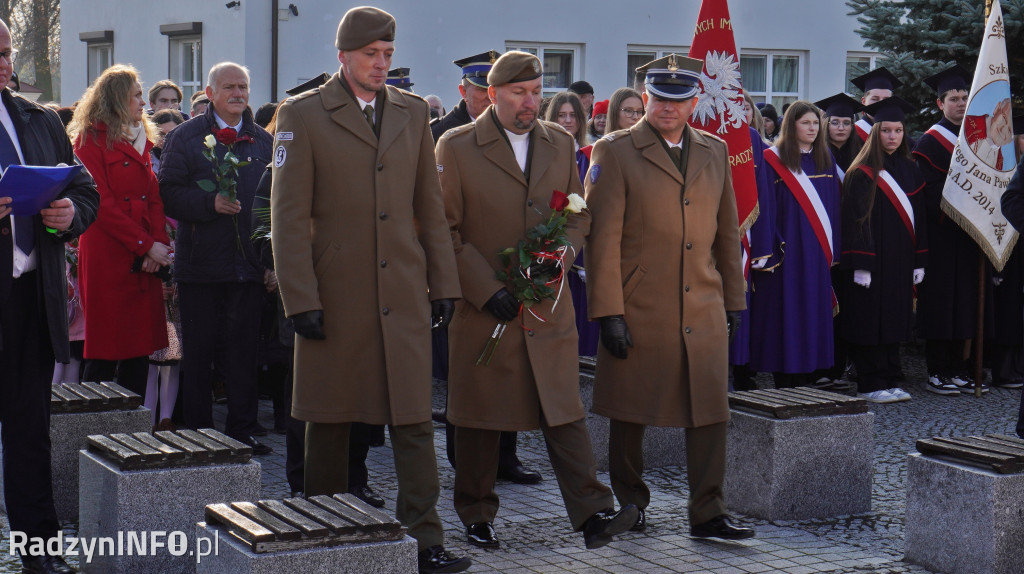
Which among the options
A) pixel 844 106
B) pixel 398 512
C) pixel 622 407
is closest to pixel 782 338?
→ pixel 844 106

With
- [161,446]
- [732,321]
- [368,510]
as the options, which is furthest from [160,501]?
[732,321]

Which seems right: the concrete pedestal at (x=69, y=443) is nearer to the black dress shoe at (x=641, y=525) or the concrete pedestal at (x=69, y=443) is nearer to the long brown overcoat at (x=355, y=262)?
the long brown overcoat at (x=355, y=262)

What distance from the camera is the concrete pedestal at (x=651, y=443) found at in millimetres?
7379

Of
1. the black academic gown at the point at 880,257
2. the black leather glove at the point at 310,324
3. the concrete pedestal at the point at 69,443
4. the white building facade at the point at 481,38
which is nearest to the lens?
the black leather glove at the point at 310,324

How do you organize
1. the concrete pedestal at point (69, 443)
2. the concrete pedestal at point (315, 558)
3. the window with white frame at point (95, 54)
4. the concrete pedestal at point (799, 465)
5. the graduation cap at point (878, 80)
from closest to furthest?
the concrete pedestal at point (315, 558) → the concrete pedestal at point (69, 443) → the concrete pedestal at point (799, 465) → the graduation cap at point (878, 80) → the window with white frame at point (95, 54)

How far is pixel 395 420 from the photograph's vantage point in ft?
16.9

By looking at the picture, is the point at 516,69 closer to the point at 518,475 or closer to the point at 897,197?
the point at 518,475

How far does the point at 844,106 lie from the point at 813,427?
4658mm

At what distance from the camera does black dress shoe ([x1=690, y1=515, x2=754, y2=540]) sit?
584 centimetres

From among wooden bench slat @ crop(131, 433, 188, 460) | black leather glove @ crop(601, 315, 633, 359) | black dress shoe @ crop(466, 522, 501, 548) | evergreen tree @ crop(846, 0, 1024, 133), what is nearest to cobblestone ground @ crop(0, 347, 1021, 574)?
black dress shoe @ crop(466, 522, 501, 548)

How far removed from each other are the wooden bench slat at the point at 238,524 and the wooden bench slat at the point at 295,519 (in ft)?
0.35

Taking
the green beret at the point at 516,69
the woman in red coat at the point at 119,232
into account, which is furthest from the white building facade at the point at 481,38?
the green beret at the point at 516,69

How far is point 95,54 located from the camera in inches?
961

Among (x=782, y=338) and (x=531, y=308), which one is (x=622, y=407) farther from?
(x=782, y=338)
